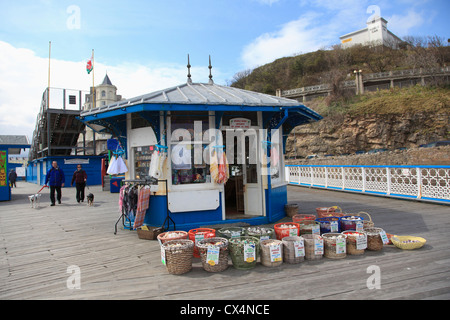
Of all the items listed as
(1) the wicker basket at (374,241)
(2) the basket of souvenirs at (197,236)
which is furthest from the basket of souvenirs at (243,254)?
(1) the wicker basket at (374,241)

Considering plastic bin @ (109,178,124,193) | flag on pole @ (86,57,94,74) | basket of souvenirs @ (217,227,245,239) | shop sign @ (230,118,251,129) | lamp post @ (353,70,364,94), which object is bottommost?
basket of souvenirs @ (217,227,245,239)

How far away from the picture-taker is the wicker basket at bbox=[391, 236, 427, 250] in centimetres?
451

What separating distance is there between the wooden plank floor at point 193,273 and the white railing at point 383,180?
260cm

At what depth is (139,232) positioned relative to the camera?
19.0 feet

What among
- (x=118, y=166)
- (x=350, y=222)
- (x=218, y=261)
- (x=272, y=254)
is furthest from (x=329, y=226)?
(x=118, y=166)

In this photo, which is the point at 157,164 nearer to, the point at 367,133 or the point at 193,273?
the point at 193,273

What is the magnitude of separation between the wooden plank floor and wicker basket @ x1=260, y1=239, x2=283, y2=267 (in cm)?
9

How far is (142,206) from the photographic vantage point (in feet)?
19.5

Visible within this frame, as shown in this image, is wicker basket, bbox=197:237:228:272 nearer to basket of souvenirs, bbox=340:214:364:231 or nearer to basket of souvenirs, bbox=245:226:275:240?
basket of souvenirs, bbox=245:226:275:240

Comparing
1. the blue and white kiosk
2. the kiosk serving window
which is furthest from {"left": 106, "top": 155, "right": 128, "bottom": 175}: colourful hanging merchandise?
the kiosk serving window

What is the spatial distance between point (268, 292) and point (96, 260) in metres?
2.96

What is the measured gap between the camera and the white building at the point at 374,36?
66062 millimetres

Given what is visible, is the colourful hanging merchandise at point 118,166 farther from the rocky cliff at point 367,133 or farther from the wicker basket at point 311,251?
the rocky cliff at point 367,133
